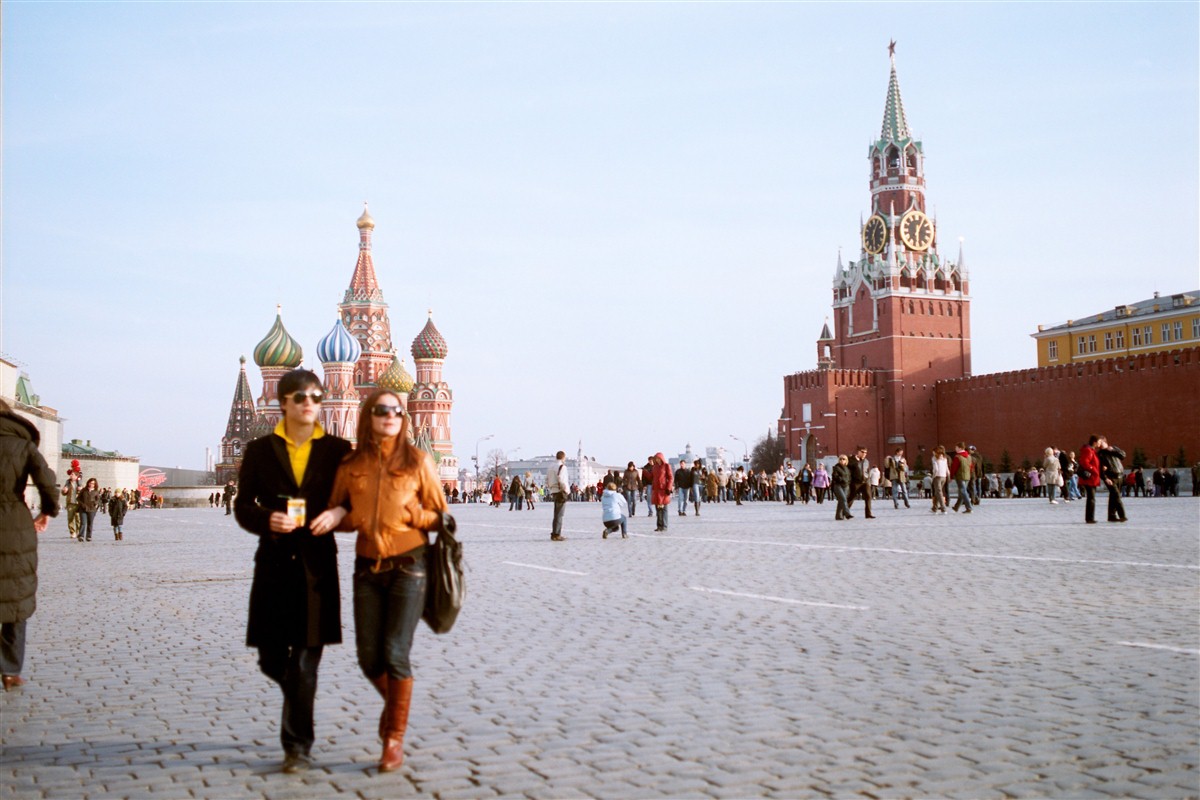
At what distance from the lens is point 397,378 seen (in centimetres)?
8662

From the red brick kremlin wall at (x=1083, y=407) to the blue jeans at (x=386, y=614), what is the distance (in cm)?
6036

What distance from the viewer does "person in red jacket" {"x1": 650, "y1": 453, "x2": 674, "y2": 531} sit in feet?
66.5

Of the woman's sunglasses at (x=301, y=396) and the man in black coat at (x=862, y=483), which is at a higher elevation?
the woman's sunglasses at (x=301, y=396)

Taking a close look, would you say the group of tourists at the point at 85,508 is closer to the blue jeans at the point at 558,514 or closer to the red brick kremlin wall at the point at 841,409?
the blue jeans at the point at 558,514

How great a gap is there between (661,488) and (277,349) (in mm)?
71737

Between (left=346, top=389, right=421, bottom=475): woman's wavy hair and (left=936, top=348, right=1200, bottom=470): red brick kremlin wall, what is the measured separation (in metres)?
60.3

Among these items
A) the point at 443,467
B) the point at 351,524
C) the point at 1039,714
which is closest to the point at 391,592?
the point at 351,524

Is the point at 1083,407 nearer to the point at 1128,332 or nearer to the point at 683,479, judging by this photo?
the point at 1128,332

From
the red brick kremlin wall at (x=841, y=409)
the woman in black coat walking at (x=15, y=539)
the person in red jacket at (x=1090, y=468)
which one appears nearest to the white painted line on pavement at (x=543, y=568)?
the woman in black coat walking at (x=15, y=539)

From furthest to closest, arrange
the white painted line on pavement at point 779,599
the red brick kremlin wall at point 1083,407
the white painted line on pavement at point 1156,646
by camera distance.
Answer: the red brick kremlin wall at point 1083,407 → the white painted line on pavement at point 779,599 → the white painted line on pavement at point 1156,646

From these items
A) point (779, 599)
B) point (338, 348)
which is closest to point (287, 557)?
point (779, 599)

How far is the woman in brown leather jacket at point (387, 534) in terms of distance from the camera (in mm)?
4449

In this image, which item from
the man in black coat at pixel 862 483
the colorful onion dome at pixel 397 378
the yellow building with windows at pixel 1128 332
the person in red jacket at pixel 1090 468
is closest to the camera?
the person in red jacket at pixel 1090 468

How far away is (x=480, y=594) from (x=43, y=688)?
4419 mm
